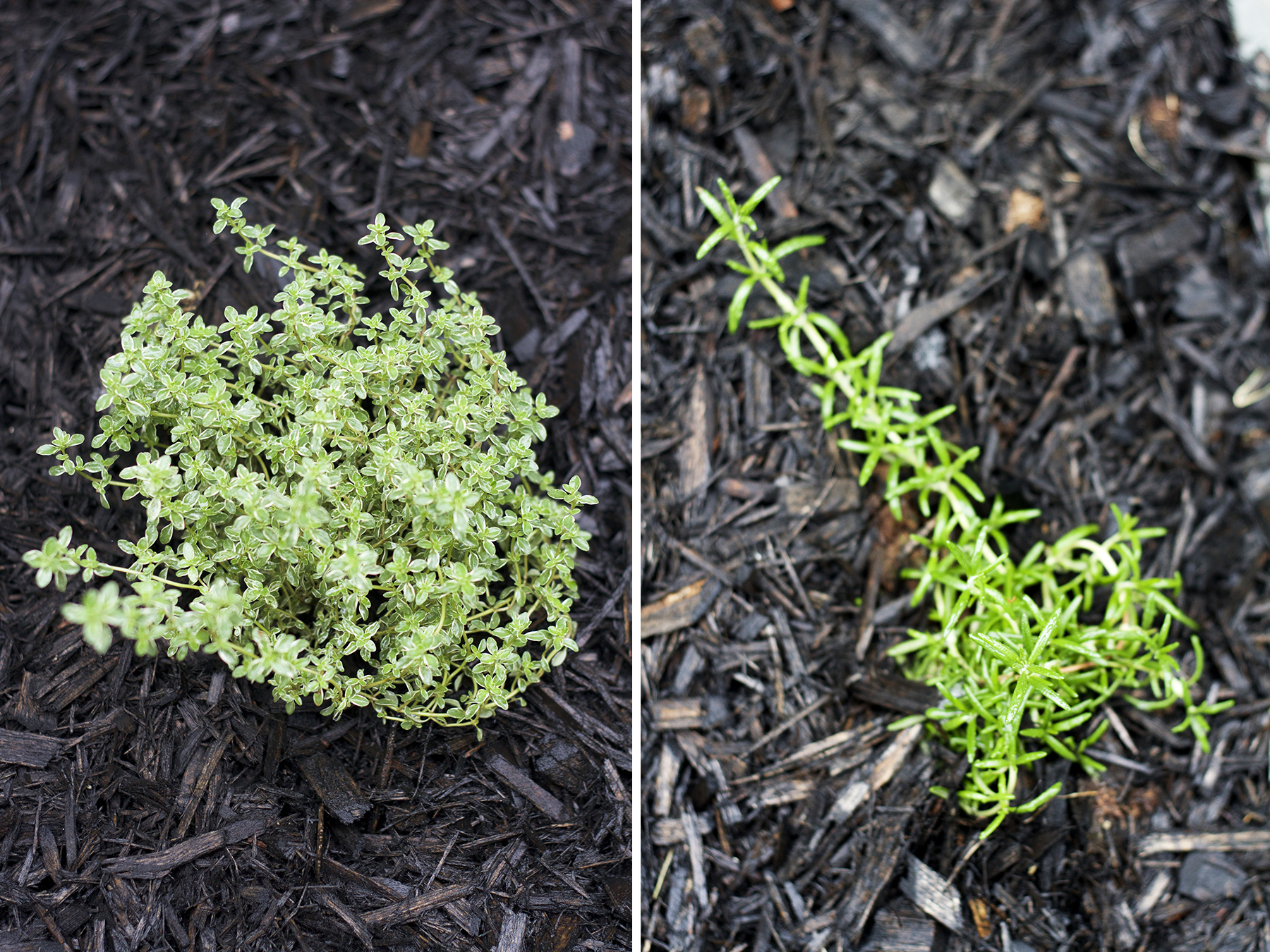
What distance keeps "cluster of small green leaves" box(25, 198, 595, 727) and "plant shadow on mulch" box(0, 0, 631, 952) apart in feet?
0.68

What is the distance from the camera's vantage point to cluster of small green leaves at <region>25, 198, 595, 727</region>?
1489 millimetres

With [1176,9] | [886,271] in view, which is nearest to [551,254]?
[886,271]

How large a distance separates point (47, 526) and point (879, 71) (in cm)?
233

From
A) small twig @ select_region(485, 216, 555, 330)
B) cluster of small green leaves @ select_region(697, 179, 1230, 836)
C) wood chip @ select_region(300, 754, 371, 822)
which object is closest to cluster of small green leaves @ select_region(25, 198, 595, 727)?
wood chip @ select_region(300, 754, 371, 822)

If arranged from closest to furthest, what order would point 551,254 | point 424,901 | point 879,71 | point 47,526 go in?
1. point 424,901
2. point 47,526
3. point 551,254
4. point 879,71

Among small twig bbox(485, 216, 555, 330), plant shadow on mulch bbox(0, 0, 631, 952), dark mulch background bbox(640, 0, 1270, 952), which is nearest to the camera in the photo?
plant shadow on mulch bbox(0, 0, 631, 952)

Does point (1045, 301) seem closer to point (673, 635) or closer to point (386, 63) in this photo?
point (673, 635)

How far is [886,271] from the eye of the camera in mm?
2289

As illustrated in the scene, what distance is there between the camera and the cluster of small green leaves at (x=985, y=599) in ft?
5.78

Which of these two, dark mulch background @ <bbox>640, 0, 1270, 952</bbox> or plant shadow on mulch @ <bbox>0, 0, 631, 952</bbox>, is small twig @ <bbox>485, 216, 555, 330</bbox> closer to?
plant shadow on mulch @ <bbox>0, 0, 631, 952</bbox>

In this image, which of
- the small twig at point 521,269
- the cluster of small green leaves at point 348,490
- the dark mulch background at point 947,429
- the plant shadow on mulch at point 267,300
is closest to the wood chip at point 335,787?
the plant shadow on mulch at point 267,300

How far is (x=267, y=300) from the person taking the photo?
81.3 inches

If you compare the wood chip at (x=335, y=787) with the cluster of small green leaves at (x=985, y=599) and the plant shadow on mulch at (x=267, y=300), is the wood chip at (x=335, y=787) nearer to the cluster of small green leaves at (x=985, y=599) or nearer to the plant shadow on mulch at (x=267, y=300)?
the plant shadow on mulch at (x=267, y=300)

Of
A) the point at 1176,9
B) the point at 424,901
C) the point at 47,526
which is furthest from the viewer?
the point at 1176,9
